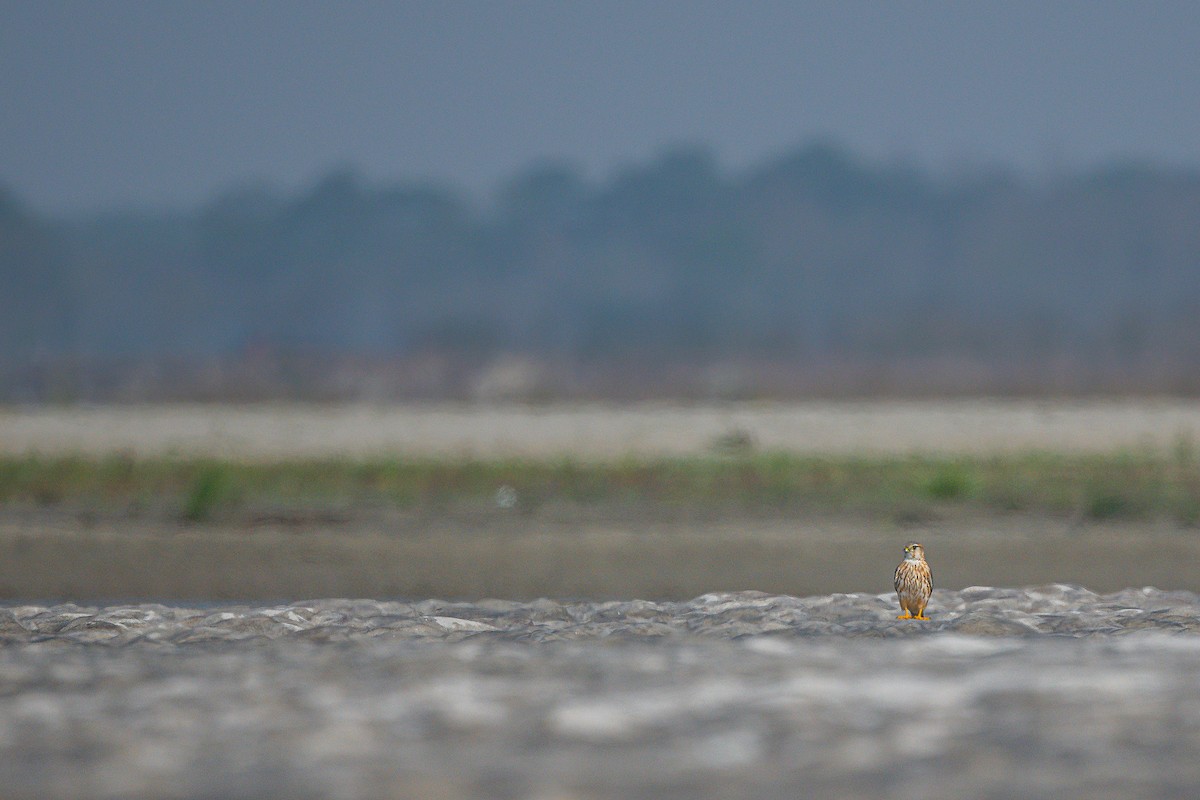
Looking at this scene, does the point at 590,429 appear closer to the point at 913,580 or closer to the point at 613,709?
the point at 913,580

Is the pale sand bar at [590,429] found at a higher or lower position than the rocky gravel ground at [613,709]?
higher

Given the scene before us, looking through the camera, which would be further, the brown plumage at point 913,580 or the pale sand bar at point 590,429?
the pale sand bar at point 590,429

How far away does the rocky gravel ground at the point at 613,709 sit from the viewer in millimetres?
4871

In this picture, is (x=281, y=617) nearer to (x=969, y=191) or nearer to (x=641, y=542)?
(x=641, y=542)

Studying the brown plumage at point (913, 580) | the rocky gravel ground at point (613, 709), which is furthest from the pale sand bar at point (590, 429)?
the rocky gravel ground at point (613, 709)

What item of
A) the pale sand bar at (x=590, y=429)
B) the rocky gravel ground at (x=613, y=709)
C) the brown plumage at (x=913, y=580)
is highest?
the pale sand bar at (x=590, y=429)

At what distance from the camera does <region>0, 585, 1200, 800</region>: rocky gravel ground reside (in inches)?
192

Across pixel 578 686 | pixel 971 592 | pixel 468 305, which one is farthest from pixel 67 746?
pixel 468 305

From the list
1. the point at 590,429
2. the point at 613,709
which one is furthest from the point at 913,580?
the point at 590,429

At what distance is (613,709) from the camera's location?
573cm

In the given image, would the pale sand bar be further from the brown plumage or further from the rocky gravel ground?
the rocky gravel ground

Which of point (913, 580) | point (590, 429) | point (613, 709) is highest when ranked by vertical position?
point (590, 429)

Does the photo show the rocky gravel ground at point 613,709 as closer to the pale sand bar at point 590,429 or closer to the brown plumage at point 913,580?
the brown plumage at point 913,580

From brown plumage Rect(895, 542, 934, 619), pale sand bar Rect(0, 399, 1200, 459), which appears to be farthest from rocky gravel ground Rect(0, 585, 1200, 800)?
pale sand bar Rect(0, 399, 1200, 459)
